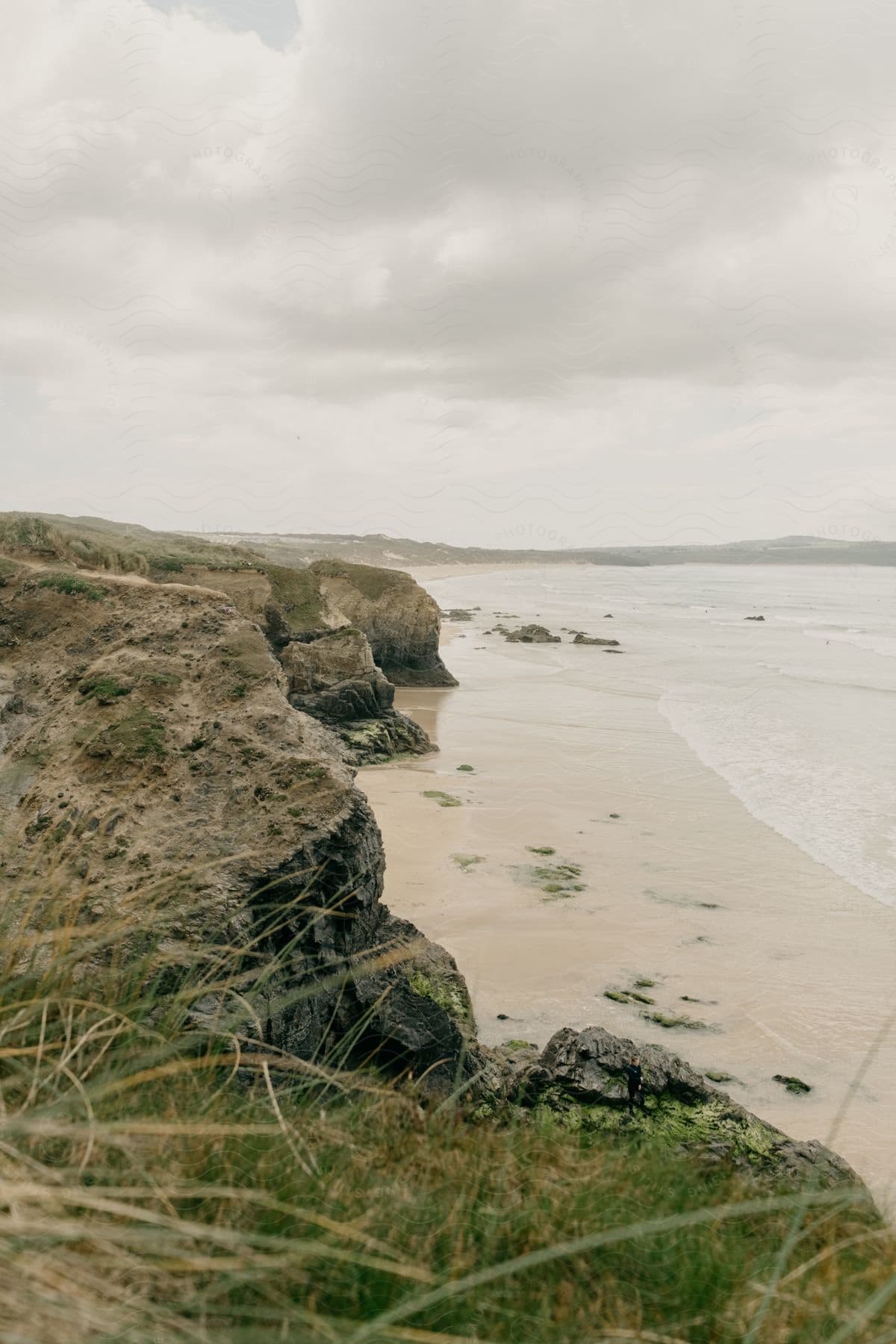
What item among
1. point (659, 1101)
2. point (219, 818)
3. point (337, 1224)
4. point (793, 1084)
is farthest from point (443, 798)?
point (337, 1224)

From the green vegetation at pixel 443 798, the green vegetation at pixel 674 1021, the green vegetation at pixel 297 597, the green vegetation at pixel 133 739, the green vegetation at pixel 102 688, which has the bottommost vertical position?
the green vegetation at pixel 674 1021

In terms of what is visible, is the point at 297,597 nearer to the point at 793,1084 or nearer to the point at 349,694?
the point at 349,694

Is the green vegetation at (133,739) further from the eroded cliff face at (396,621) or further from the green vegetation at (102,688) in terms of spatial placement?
the eroded cliff face at (396,621)

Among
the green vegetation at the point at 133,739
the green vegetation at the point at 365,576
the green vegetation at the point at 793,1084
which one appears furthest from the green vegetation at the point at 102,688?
the green vegetation at the point at 365,576

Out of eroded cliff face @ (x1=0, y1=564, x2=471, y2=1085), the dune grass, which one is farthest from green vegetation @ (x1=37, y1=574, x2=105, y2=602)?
the dune grass

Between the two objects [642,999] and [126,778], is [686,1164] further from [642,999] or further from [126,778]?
[642,999]

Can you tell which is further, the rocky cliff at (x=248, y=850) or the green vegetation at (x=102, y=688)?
the green vegetation at (x=102, y=688)

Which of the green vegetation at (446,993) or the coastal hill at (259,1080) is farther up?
the coastal hill at (259,1080)

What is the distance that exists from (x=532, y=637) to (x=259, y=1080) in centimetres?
4586

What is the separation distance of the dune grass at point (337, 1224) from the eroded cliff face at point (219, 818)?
1.11m

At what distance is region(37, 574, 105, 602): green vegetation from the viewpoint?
8164mm

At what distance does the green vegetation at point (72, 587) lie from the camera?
8.16 m

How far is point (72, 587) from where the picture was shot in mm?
8227

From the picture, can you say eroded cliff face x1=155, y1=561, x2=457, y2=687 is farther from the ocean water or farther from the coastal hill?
the coastal hill
